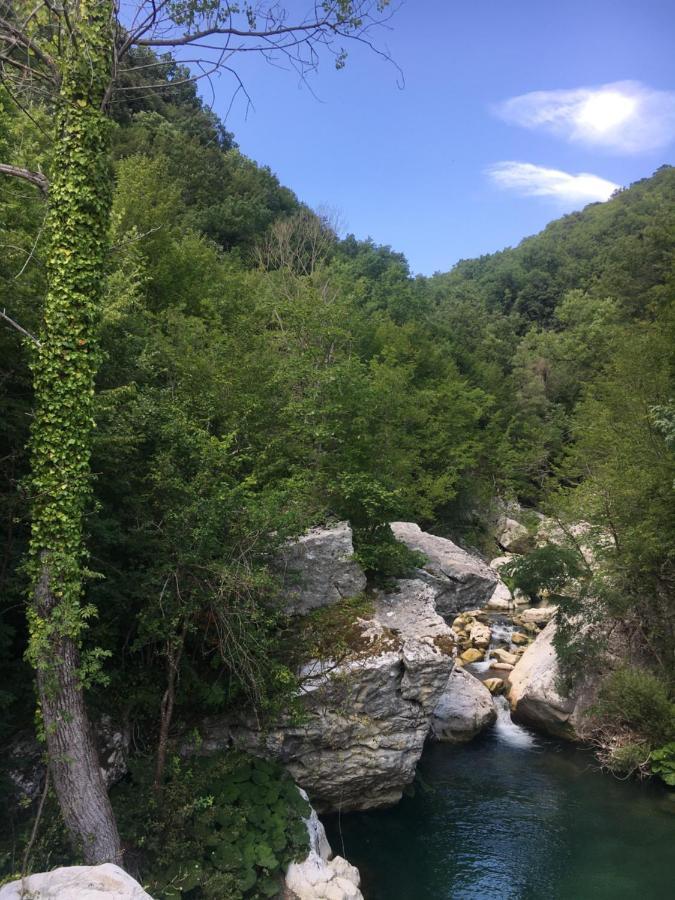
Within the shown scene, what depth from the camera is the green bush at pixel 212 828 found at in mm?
7527

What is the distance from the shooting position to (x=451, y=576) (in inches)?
667

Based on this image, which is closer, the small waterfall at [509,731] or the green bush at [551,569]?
the small waterfall at [509,731]

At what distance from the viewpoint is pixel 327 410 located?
45.9 ft

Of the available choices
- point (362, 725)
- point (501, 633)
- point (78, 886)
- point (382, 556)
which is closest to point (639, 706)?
point (382, 556)

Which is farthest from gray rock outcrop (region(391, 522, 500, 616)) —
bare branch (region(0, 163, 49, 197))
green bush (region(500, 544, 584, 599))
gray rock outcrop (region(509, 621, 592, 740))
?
bare branch (region(0, 163, 49, 197))

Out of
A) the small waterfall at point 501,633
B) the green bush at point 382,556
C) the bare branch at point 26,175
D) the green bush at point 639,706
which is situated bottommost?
the small waterfall at point 501,633

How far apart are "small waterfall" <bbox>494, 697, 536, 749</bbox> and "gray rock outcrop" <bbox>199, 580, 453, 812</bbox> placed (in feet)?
14.0

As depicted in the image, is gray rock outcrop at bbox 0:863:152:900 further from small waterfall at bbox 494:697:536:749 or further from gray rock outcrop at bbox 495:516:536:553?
gray rock outcrop at bbox 495:516:536:553

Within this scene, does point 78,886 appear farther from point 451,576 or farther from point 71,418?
point 451,576

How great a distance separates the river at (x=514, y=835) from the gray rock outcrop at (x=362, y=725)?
0.81 metres

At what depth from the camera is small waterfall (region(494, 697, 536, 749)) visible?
14297 millimetres

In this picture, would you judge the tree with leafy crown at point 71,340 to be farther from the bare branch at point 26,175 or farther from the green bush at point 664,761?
the green bush at point 664,761

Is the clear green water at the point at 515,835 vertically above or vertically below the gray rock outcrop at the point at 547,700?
below

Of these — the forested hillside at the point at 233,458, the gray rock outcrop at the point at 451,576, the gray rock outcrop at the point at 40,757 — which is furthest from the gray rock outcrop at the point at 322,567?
the gray rock outcrop at the point at 451,576
